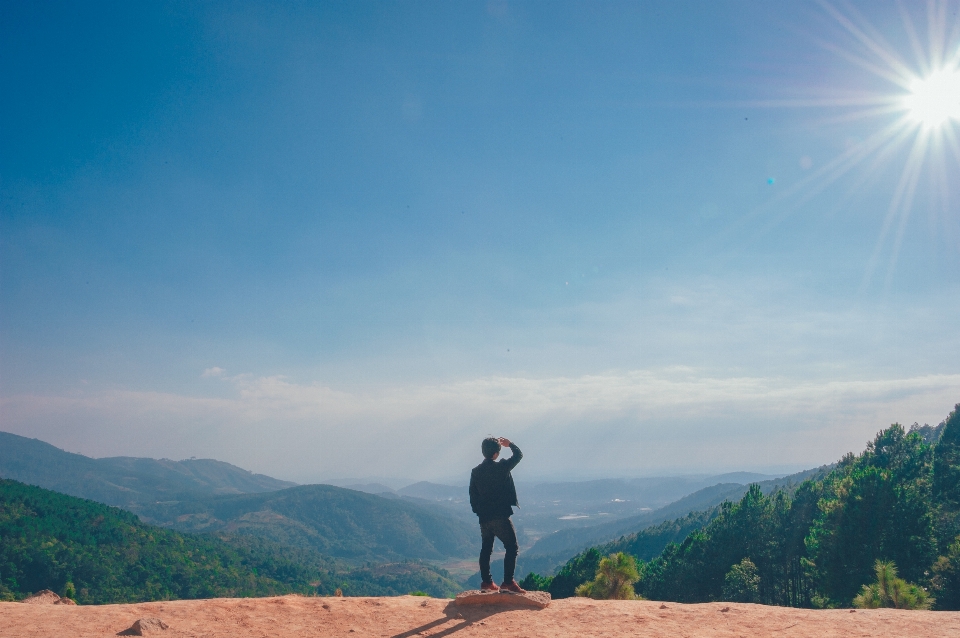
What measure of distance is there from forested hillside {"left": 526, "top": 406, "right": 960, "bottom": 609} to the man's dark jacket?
26.5 metres

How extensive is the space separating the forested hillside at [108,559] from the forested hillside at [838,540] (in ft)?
258

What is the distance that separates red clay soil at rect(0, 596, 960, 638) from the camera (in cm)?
665

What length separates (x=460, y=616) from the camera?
7.44 m

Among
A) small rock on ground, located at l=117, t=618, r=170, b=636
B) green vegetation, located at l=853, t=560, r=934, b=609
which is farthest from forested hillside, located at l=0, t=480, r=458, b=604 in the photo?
small rock on ground, located at l=117, t=618, r=170, b=636

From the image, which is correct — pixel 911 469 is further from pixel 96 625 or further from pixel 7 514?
pixel 7 514

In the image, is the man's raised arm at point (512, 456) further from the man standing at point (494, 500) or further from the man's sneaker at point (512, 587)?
the man's sneaker at point (512, 587)

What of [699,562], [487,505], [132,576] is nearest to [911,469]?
[699,562]

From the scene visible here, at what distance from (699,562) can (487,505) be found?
49.9m

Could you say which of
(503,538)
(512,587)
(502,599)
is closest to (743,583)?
(512,587)

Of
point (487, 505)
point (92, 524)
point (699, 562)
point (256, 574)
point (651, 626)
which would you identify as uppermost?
point (487, 505)

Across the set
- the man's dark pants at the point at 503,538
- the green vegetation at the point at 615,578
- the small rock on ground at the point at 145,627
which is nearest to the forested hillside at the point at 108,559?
the green vegetation at the point at 615,578

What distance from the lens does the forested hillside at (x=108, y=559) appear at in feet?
360

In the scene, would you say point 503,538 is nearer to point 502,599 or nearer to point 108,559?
point 502,599

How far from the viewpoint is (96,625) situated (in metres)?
6.93
